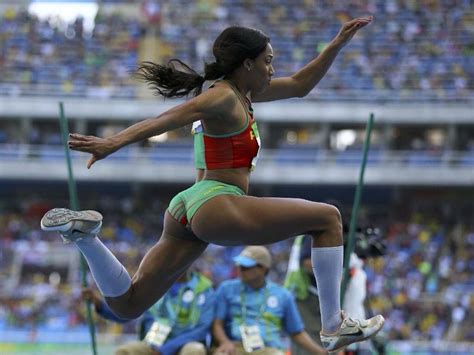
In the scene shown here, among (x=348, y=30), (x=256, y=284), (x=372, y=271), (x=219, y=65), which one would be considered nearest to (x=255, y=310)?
(x=256, y=284)

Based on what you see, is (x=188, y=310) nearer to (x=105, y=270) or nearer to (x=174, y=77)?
(x=105, y=270)

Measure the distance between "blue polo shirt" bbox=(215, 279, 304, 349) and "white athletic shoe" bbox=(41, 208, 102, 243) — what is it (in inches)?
104

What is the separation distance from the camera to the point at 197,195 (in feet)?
17.3

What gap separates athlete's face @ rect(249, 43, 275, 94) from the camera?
17.7ft

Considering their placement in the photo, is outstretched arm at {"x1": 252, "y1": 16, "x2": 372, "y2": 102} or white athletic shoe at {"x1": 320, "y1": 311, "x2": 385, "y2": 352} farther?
outstretched arm at {"x1": 252, "y1": 16, "x2": 372, "y2": 102}

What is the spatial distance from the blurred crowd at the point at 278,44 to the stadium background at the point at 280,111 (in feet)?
0.15

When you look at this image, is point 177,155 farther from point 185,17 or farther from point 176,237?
point 176,237

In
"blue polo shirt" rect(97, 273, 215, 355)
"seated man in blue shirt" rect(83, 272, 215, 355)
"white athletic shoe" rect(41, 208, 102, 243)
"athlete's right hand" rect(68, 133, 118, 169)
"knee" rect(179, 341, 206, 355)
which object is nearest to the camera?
"athlete's right hand" rect(68, 133, 118, 169)

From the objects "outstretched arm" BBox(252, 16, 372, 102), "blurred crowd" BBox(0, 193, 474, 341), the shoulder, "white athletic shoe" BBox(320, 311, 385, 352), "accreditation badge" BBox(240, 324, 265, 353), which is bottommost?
"blurred crowd" BBox(0, 193, 474, 341)

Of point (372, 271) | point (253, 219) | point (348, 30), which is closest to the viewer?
point (253, 219)

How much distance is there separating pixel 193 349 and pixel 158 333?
36 centimetres

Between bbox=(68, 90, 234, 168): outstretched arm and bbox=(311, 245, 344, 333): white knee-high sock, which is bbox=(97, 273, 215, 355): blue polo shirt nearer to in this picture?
bbox=(311, 245, 344, 333): white knee-high sock

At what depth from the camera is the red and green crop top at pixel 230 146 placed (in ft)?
17.2

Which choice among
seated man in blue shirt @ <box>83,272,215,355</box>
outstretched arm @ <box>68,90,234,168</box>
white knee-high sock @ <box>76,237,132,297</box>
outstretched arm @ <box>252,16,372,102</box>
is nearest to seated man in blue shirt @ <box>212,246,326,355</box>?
seated man in blue shirt @ <box>83,272,215,355</box>
